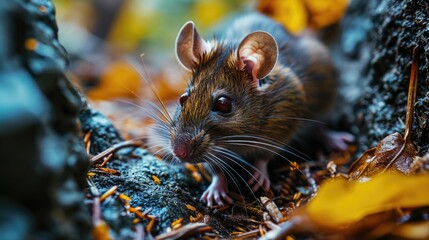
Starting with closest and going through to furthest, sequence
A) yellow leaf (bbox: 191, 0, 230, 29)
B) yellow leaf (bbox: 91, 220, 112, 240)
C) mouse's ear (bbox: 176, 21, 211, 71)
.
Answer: yellow leaf (bbox: 91, 220, 112, 240)
mouse's ear (bbox: 176, 21, 211, 71)
yellow leaf (bbox: 191, 0, 230, 29)

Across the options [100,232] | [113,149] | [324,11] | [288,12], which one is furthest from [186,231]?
[324,11]

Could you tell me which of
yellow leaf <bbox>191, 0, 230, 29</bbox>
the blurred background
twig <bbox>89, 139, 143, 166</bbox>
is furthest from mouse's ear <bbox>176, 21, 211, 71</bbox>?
yellow leaf <bbox>191, 0, 230, 29</bbox>

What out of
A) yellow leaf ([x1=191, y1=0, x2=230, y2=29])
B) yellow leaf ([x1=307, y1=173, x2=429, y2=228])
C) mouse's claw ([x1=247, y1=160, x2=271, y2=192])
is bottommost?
yellow leaf ([x1=307, y1=173, x2=429, y2=228])

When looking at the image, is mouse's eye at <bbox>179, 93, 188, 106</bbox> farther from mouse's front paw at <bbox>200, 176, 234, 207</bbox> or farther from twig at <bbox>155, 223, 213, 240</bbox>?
twig at <bbox>155, 223, 213, 240</bbox>

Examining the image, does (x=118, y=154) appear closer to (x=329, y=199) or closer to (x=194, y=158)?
(x=194, y=158)

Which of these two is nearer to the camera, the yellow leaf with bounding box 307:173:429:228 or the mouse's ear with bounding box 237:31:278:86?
the yellow leaf with bounding box 307:173:429:228

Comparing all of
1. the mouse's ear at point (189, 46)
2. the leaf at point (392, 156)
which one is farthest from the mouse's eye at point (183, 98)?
the leaf at point (392, 156)
